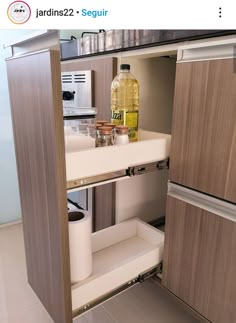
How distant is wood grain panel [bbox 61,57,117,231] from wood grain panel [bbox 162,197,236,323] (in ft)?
1.10

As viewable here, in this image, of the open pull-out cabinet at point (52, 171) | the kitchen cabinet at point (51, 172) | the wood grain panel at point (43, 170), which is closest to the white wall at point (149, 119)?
the kitchen cabinet at point (51, 172)

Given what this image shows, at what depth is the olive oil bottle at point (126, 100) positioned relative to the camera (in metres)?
0.87

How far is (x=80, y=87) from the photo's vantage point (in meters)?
1.16

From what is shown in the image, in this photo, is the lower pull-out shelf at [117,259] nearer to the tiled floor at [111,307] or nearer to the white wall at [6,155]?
the tiled floor at [111,307]

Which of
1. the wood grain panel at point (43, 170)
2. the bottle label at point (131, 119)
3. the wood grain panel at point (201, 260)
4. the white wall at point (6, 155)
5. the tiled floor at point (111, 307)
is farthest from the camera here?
the white wall at point (6, 155)

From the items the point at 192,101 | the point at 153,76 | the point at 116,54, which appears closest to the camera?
the point at 192,101

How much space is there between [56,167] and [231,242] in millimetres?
483

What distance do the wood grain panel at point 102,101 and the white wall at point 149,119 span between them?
47 mm

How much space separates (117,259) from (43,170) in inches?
19.8

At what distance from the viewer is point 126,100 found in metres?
1.01

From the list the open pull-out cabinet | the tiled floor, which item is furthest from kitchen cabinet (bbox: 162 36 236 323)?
the tiled floor

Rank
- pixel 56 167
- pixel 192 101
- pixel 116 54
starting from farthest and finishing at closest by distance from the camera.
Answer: pixel 116 54 → pixel 192 101 → pixel 56 167
